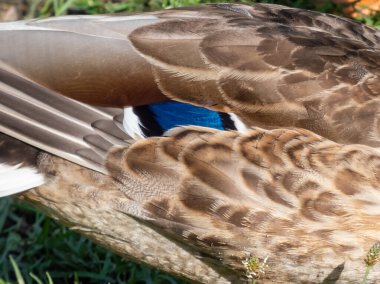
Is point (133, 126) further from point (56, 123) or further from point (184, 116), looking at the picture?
point (56, 123)

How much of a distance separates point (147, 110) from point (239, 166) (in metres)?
0.45

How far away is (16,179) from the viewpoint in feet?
14.0

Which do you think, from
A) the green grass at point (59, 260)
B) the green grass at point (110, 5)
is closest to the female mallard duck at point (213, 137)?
the green grass at point (59, 260)

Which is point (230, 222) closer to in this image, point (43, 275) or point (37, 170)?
point (37, 170)

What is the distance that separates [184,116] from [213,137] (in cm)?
15

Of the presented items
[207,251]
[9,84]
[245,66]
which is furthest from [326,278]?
[9,84]

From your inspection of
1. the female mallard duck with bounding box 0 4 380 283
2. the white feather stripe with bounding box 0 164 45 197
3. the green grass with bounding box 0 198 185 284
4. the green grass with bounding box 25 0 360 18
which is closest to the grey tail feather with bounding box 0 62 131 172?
the female mallard duck with bounding box 0 4 380 283

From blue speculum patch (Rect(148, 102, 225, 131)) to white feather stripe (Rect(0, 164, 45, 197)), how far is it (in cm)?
57

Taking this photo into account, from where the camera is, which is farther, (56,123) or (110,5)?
(110,5)

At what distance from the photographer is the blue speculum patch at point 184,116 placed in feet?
13.8

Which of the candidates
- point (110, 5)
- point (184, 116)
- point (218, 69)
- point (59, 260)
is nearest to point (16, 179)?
point (184, 116)

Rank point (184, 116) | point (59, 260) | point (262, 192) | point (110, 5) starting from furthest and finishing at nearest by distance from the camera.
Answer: point (110, 5), point (59, 260), point (184, 116), point (262, 192)

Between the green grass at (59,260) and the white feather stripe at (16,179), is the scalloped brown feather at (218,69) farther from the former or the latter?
the green grass at (59,260)

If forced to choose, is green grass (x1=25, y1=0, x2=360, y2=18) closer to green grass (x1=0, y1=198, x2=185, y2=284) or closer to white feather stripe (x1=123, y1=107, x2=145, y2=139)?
green grass (x1=0, y1=198, x2=185, y2=284)
